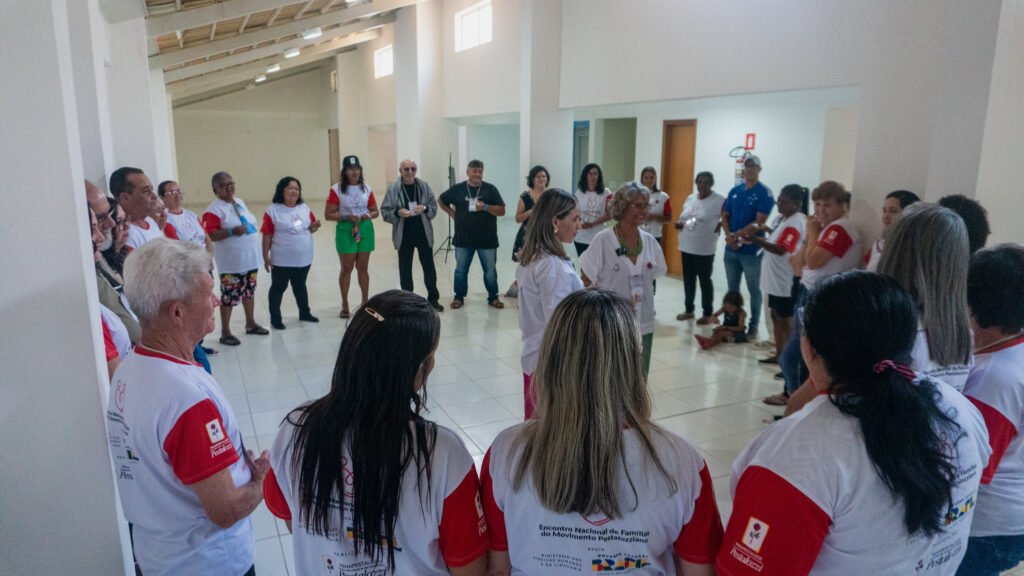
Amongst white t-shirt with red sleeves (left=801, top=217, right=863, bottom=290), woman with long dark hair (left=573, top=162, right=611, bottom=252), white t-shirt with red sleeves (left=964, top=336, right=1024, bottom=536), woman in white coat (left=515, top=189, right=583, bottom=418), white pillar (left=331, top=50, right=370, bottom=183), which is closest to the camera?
white t-shirt with red sleeves (left=964, top=336, right=1024, bottom=536)

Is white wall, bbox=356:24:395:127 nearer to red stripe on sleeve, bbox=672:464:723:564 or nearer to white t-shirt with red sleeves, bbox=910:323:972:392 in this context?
white t-shirt with red sleeves, bbox=910:323:972:392

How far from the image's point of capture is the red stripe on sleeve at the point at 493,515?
53.6 inches

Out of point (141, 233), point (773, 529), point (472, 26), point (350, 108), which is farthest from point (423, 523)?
point (350, 108)

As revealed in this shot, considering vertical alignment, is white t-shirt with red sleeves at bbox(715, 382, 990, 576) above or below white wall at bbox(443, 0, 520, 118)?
below

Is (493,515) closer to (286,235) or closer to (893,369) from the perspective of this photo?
(893,369)

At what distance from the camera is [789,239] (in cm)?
507

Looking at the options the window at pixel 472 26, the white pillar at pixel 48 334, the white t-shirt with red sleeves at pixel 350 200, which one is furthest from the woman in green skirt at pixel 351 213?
the white pillar at pixel 48 334

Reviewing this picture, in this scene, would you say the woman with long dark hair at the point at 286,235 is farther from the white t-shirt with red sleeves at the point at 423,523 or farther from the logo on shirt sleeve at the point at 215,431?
the white t-shirt with red sleeves at the point at 423,523

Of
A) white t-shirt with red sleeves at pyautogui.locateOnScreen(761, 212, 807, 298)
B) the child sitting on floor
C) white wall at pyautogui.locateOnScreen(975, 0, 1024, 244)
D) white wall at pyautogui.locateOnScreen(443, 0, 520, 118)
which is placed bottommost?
the child sitting on floor

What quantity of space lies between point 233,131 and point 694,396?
2060 cm

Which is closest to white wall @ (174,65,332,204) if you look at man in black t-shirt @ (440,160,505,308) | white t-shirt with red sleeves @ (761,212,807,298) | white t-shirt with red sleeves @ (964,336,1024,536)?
man in black t-shirt @ (440,160,505,308)

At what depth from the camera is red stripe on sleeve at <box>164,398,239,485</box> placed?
1.55m

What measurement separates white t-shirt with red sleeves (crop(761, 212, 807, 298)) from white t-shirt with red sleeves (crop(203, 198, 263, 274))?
4.51m

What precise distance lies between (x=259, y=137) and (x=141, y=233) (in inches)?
755
